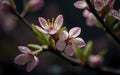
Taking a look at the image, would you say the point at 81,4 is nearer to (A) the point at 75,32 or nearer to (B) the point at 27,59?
(A) the point at 75,32

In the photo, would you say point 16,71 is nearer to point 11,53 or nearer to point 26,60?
point 26,60

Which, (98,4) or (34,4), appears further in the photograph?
(34,4)

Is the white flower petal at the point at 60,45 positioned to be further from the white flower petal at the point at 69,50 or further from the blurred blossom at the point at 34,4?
the blurred blossom at the point at 34,4

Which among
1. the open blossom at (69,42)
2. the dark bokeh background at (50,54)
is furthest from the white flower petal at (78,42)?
the dark bokeh background at (50,54)

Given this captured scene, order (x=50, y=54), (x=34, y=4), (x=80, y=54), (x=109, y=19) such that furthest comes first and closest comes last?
(x=50, y=54) → (x=34, y=4) → (x=80, y=54) → (x=109, y=19)

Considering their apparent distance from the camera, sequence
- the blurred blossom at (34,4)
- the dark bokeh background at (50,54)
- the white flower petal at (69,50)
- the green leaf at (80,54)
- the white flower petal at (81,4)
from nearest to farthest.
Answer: the white flower petal at (69,50) → the white flower petal at (81,4) → the green leaf at (80,54) → the blurred blossom at (34,4) → the dark bokeh background at (50,54)

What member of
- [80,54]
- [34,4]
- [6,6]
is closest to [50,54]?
[34,4]

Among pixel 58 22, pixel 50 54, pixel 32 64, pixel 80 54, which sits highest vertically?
pixel 58 22

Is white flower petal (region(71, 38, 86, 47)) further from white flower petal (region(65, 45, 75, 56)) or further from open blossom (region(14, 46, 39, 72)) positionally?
open blossom (region(14, 46, 39, 72))
